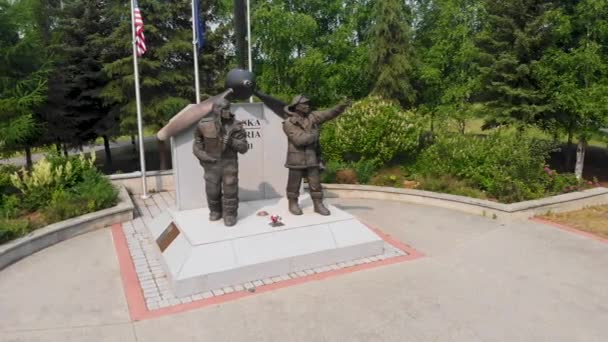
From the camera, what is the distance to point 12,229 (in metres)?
7.88

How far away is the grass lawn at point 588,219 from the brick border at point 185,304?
3.98 metres

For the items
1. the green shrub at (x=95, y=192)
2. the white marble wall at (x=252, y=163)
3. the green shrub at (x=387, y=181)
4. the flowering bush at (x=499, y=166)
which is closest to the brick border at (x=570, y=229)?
the flowering bush at (x=499, y=166)

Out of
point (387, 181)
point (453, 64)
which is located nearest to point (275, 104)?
point (387, 181)

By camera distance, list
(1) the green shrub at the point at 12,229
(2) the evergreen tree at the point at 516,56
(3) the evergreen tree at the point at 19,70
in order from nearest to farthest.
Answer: (1) the green shrub at the point at 12,229 → (3) the evergreen tree at the point at 19,70 → (2) the evergreen tree at the point at 516,56

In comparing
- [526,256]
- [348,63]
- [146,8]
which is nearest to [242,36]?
[526,256]

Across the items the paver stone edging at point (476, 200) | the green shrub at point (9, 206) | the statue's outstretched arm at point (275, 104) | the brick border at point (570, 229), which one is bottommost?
the brick border at point (570, 229)

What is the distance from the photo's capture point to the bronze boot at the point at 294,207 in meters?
8.01

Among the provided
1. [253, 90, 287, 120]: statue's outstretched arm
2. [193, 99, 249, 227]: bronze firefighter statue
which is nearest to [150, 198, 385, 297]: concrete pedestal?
[193, 99, 249, 227]: bronze firefighter statue

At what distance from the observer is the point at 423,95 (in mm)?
24641

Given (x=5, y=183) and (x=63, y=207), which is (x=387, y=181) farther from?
(x=5, y=183)

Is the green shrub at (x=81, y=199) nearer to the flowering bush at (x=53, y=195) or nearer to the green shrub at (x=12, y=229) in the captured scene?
the flowering bush at (x=53, y=195)

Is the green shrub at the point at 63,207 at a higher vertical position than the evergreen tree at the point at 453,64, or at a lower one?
lower

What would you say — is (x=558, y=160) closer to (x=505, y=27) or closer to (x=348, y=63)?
(x=505, y=27)

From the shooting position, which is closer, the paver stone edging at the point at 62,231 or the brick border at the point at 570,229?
the paver stone edging at the point at 62,231
